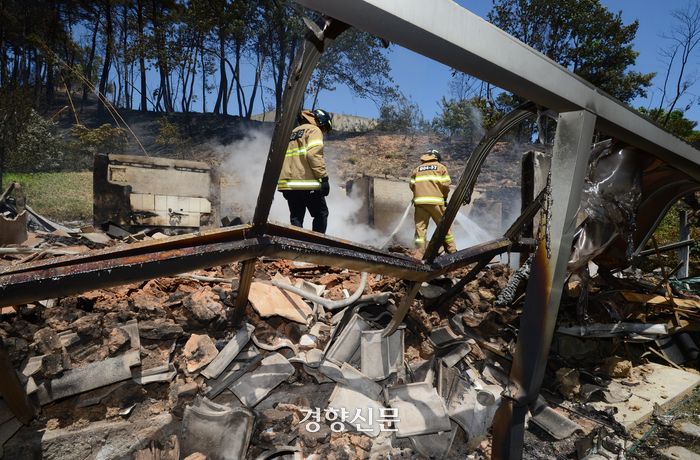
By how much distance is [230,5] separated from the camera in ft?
66.6

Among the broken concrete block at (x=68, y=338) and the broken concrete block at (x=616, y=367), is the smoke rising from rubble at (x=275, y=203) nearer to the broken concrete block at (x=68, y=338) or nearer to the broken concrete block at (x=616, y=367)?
the broken concrete block at (x=68, y=338)

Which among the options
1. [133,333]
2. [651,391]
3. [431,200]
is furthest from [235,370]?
[431,200]

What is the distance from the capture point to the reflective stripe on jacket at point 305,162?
469cm

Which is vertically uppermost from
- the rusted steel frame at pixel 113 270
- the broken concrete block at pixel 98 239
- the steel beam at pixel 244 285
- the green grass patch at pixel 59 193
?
the rusted steel frame at pixel 113 270

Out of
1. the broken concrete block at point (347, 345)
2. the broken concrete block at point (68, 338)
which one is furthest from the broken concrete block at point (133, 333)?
the broken concrete block at point (347, 345)

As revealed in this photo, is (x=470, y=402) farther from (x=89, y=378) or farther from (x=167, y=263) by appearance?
(x=89, y=378)

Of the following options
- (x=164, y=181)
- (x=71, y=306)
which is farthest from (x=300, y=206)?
(x=164, y=181)

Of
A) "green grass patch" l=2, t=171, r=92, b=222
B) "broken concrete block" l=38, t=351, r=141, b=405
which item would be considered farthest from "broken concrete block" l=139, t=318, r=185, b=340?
"green grass patch" l=2, t=171, r=92, b=222

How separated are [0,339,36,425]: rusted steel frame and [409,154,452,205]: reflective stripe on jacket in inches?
193

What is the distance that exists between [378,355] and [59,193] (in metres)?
15.4

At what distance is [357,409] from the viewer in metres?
2.61

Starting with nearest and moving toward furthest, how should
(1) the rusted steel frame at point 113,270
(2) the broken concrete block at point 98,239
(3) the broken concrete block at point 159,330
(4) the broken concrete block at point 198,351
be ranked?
(1) the rusted steel frame at point 113,270 < (4) the broken concrete block at point 198,351 < (3) the broken concrete block at point 159,330 < (2) the broken concrete block at point 98,239

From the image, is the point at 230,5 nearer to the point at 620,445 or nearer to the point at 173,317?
the point at 173,317

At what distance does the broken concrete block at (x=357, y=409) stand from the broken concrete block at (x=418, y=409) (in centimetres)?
13
